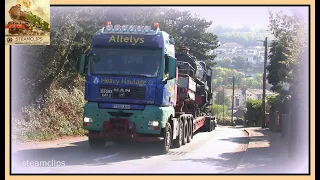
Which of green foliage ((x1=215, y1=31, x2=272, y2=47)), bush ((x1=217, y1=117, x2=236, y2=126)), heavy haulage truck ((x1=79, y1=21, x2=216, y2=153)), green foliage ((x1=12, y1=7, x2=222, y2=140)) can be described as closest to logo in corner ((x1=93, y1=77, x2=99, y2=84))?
heavy haulage truck ((x1=79, y1=21, x2=216, y2=153))

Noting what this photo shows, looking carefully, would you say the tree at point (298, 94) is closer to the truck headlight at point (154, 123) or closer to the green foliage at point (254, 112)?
the truck headlight at point (154, 123)

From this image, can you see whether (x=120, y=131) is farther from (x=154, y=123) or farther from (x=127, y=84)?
(x=127, y=84)

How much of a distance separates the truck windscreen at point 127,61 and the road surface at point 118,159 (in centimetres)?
270

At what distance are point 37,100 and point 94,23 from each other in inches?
168

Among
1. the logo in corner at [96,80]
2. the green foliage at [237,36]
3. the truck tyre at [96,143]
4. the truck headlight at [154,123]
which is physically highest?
the green foliage at [237,36]

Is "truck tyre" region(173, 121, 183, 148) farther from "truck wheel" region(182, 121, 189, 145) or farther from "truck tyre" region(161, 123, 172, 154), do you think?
"truck tyre" region(161, 123, 172, 154)

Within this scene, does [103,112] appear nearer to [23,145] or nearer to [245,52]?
[23,145]

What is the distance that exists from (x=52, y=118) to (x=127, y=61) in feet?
23.2

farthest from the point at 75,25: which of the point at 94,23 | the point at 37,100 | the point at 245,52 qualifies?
the point at 245,52

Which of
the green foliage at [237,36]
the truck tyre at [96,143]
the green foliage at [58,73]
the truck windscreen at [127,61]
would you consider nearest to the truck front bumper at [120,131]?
the truck tyre at [96,143]

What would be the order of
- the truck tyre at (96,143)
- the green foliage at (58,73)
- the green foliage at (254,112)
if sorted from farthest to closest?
the green foliage at (254,112) → the green foliage at (58,73) → the truck tyre at (96,143)

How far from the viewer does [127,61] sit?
14.7m

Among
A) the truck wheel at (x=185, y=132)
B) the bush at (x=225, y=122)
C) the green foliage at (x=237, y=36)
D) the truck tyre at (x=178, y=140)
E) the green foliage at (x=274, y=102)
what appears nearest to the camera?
the truck tyre at (x=178, y=140)

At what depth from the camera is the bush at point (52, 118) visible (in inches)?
708
